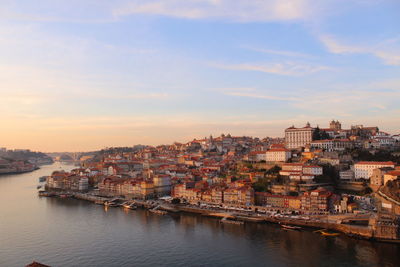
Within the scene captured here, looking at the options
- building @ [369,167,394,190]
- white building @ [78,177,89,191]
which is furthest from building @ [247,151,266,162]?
white building @ [78,177,89,191]

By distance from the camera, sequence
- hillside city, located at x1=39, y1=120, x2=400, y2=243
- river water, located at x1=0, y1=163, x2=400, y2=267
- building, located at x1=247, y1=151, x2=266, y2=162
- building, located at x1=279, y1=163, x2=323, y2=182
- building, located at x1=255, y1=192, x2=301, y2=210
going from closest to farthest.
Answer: river water, located at x1=0, y1=163, x2=400, y2=267, hillside city, located at x1=39, y1=120, x2=400, y2=243, building, located at x1=255, y1=192, x2=301, y2=210, building, located at x1=279, y1=163, x2=323, y2=182, building, located at x1=247, y1=151, x2=266, y2=162

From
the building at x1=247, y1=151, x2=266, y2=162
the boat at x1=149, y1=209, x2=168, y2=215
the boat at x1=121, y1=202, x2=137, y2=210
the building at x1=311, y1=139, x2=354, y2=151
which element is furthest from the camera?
the building at x1=247, y1=151, x2=266, y2=162

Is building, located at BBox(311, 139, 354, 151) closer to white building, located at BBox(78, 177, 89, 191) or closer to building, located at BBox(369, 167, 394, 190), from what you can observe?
building, located at BBox(369, 167, 394, 190)

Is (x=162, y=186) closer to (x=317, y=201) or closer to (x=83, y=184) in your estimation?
(x=83, y=184)

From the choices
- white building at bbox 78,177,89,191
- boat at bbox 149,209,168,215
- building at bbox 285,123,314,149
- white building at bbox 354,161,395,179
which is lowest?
boat at bbox 149,209,168,215

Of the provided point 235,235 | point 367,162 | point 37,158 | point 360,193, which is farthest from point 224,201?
point 37,158

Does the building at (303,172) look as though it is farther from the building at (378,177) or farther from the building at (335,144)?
the building at (335,144)

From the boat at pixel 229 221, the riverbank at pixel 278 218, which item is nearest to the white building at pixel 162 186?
the riverbank at pixel 278 218
